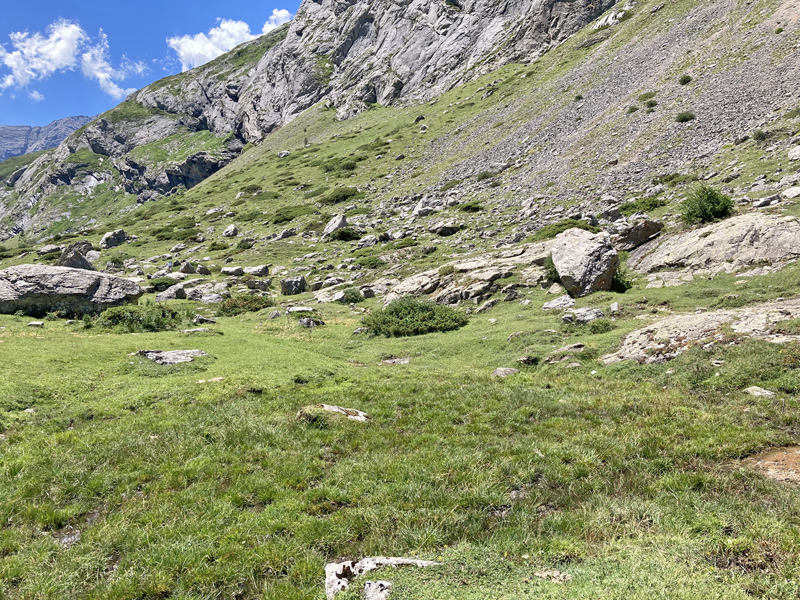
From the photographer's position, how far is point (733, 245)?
23516 mm

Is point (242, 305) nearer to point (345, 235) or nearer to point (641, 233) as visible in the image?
point (345, 235)

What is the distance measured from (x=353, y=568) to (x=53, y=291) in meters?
34.5

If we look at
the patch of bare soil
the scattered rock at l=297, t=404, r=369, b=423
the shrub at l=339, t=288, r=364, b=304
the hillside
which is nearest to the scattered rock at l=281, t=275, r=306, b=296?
the hillside

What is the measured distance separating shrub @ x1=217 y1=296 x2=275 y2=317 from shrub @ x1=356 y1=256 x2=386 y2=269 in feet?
38.4

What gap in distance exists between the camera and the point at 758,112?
40.9 metres

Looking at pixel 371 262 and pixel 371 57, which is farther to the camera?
pixel 371 57

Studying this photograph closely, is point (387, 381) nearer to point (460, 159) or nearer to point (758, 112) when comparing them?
point (758, 112)

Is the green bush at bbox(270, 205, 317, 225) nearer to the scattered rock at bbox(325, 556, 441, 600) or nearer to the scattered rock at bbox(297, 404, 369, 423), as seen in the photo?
the scattered rock at bbox(297, 404, 369, 423)

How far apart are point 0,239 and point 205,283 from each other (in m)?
222

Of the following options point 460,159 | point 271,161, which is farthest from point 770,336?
point 271,161

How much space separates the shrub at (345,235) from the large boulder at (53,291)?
29730mm

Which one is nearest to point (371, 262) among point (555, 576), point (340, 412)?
point (340, 412)

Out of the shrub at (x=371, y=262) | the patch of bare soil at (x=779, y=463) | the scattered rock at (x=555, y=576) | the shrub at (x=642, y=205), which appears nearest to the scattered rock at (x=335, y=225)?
the shrub at (x=371, y=262)

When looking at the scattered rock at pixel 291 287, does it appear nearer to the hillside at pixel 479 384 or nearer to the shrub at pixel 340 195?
the hillside at pixel 479 384
